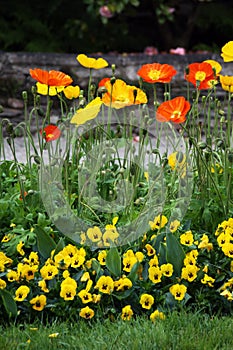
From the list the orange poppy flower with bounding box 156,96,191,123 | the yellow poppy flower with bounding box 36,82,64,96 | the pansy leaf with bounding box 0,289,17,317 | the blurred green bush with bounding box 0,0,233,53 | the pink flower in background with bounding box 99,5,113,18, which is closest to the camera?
the pansy leaf with bounding box 0,289,17,317

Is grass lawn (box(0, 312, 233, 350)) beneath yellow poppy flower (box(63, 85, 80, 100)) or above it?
beneath

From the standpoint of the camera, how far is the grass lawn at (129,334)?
7.98 feet

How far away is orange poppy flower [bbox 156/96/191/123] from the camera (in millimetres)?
2834

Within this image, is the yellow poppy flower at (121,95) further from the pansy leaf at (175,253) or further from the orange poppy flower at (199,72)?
the pansy leaf at (175,253)

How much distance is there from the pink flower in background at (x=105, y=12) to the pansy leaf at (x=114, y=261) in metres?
5.20

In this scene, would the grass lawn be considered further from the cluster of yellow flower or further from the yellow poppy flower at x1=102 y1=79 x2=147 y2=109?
the yellow poppy flower at x1=102 y1=79 x2=147 y2=109

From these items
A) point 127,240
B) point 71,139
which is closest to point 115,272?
point 127,240

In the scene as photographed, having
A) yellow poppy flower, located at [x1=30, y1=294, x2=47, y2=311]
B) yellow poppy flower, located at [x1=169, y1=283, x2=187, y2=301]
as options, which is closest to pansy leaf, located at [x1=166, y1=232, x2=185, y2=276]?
yellow poppy flower, located at [x1=169, y1=283, x2=187, y2=301]

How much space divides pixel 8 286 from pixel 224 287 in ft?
2.64

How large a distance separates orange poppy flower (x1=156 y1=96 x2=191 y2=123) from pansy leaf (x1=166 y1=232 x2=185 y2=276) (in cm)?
44

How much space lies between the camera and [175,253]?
279 cm

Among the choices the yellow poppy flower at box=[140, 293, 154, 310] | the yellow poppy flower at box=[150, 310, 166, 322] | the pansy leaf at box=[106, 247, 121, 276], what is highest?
the pansy leaf at box=[106, 247, 121, 276]

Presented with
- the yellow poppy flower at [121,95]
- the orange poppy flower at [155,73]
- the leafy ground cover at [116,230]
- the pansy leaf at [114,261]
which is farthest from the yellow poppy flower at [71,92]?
the pansy leaf at [114,261]

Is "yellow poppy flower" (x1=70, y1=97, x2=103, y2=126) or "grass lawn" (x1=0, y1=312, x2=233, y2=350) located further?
"yellow poppy flower" (x1=70, y1=97, x2=103, y2=126)
